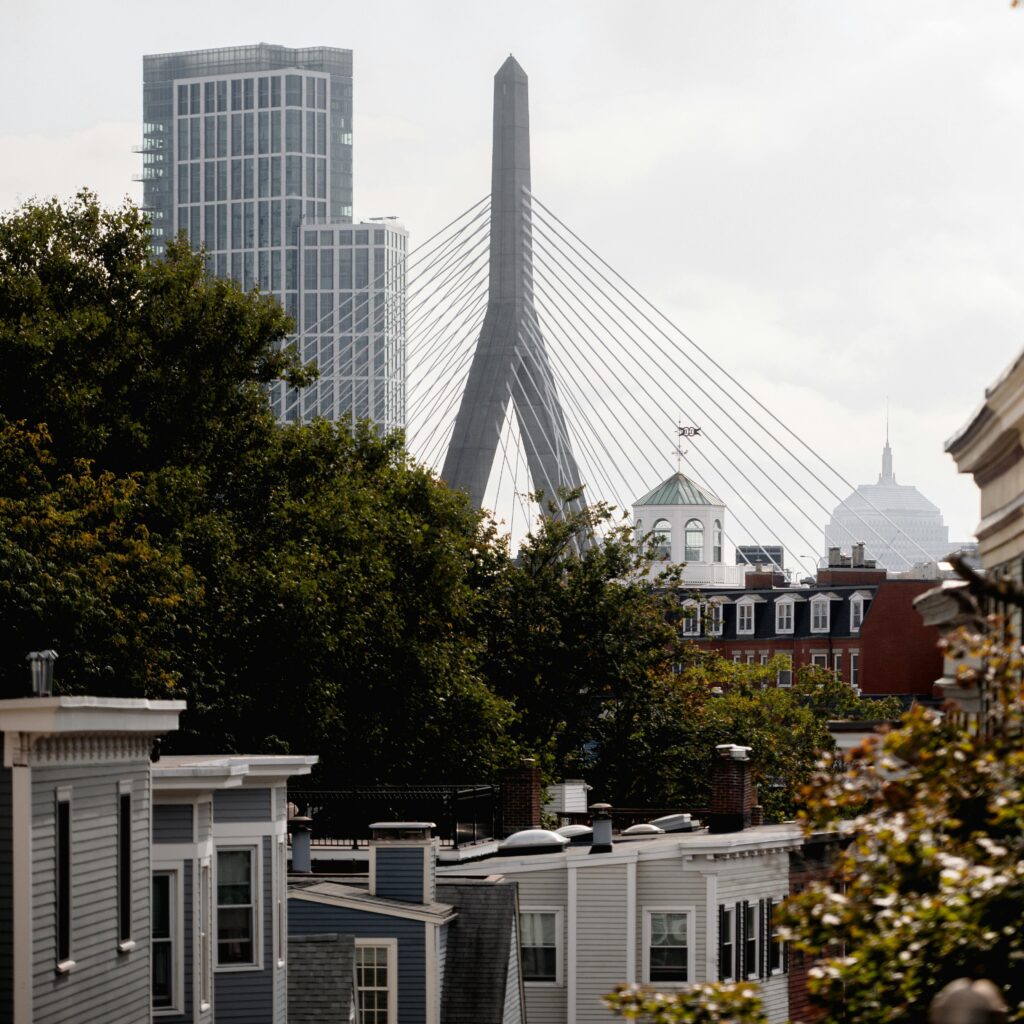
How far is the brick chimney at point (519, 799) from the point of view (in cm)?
4434

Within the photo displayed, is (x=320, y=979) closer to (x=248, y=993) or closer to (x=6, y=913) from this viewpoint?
(x=248, y=993)

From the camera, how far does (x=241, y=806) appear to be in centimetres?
2812

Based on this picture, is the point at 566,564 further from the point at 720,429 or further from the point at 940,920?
the point at 940,920

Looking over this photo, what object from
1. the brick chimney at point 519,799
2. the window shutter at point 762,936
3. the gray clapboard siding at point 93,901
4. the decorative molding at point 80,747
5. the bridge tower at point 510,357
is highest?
the bridge tower at point 510,357

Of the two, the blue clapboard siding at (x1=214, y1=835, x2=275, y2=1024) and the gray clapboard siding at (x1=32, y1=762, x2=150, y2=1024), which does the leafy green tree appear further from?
the gray clapboard siding at (x1=32, y1=762, x2=150, y2=1024)

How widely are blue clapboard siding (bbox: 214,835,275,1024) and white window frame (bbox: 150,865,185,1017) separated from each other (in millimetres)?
2584

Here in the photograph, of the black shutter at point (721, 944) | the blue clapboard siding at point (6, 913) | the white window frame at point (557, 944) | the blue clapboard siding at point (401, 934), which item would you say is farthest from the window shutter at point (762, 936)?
the blue clapboard siding at point (6, 913)

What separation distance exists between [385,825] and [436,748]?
21.4 meters

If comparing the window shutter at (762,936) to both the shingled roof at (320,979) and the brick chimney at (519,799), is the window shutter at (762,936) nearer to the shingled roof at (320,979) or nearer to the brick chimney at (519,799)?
the brick chimney at (519,799)

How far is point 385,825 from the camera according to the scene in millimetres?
32250

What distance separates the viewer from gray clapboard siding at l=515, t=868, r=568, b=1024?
125 feet

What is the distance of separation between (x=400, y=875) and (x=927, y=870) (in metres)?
20.2

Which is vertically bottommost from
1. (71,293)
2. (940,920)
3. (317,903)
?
(317,903)

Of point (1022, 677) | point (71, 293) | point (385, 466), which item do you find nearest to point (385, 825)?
point (1022, 677)
